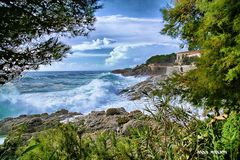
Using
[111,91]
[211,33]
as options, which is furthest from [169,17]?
[111,91]

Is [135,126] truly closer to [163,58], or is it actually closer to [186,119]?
[186,119]

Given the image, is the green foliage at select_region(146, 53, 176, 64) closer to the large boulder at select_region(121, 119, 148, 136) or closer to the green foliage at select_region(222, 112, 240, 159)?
the large boulder at select_region(121, 119, 148, 136)

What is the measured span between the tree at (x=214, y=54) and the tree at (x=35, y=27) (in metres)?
2.23

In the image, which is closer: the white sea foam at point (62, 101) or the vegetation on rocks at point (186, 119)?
the vegetation on rocks at point (186, 119)

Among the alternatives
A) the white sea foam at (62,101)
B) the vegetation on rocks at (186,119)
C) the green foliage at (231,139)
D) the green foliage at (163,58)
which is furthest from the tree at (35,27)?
the green foliage at (163,58)

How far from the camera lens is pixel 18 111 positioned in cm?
3155

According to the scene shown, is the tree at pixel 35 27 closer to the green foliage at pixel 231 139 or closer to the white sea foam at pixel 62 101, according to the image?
the green foliage at pixel 231 139

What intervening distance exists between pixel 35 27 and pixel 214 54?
3.50 m

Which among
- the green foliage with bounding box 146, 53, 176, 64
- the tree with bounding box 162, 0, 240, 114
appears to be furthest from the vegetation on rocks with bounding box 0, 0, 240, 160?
the green foliage with bounding box 146, 53, 176, 64

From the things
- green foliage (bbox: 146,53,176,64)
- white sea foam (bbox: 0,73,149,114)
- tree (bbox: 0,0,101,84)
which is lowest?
white sea foam (bbox: 0,73,149,114)

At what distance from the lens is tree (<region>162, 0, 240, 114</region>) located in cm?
683

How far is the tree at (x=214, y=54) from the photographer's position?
6827 millimetres

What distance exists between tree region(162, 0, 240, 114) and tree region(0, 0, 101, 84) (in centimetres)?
223

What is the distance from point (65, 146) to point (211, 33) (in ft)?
14.2
